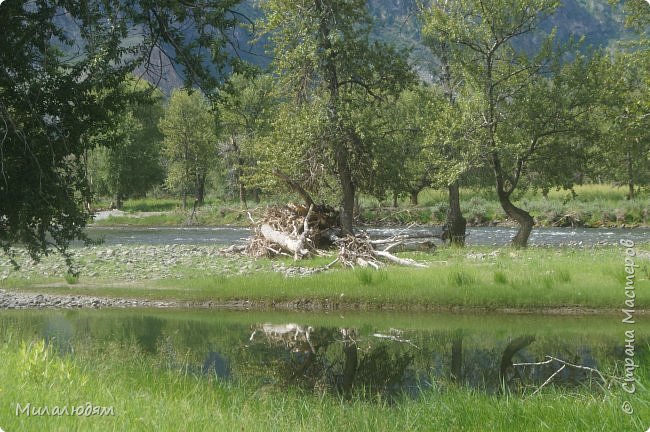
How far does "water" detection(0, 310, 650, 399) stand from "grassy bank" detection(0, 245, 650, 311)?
2.63 feet

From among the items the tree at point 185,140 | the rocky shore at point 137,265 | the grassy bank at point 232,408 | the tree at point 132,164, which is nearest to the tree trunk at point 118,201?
the tree at point 132,164

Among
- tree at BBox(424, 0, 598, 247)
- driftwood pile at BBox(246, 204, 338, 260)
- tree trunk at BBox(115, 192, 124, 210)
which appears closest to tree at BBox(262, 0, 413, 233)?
driftwood pile at BBox(246, 204, 338, 260)

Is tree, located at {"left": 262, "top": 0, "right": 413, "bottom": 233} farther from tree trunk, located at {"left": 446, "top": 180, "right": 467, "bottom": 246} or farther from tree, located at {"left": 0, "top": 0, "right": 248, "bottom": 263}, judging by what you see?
tree, located at {"left": 0, "top": 0, "right": 248, "bottom": 263}

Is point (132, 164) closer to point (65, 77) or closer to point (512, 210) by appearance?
point (512, 210)

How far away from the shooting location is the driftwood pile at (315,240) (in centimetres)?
2375

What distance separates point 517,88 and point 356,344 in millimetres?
15906

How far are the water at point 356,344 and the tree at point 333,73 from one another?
9.96 metres

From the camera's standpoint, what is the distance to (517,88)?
2625 cm

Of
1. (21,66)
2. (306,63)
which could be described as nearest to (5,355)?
(21,66)

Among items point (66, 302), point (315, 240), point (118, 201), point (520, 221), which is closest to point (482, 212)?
point (520, 221)

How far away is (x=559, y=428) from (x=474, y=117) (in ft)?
68.7

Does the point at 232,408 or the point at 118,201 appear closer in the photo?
the point at 232,408

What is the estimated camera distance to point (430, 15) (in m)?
27.3

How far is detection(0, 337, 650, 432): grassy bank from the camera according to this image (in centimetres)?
670
